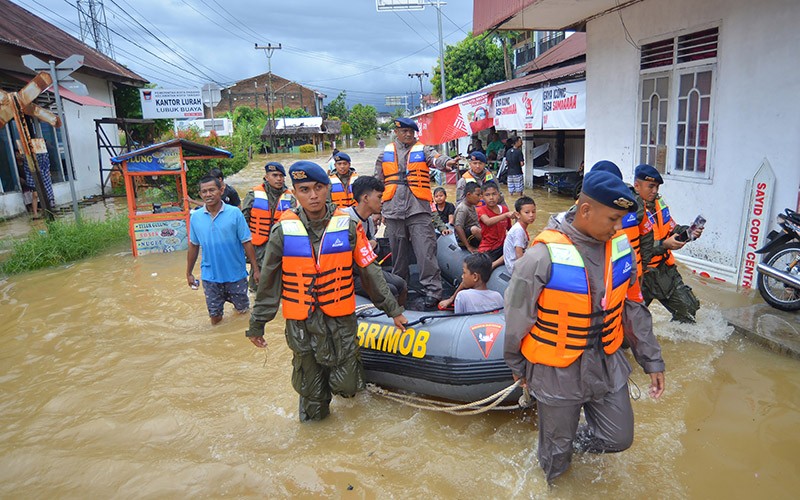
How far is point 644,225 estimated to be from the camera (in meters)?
4.07

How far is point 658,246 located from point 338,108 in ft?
227

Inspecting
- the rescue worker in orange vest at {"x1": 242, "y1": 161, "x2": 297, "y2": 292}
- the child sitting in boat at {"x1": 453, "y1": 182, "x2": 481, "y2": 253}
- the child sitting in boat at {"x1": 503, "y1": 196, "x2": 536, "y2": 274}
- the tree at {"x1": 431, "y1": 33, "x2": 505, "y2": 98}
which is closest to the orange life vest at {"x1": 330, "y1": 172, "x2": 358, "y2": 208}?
the rescue worker in orange vest at {"x1": 242, "y1": 161, "x2": 297, "y2": 292}

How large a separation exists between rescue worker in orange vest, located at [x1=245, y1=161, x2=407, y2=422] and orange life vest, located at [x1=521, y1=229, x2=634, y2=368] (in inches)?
47.5

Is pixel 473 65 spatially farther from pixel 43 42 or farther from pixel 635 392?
pixel 635 392

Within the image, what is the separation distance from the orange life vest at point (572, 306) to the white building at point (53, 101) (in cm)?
1210

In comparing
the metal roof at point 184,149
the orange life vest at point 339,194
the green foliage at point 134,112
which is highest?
the green foliage at point 134,112

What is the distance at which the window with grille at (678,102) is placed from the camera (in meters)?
6.45

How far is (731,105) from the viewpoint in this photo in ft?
19.7

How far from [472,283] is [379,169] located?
1.81 m

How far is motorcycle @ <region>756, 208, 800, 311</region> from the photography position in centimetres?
486

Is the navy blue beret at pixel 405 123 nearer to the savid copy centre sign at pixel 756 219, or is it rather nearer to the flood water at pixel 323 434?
the flood water at pixel 323 434

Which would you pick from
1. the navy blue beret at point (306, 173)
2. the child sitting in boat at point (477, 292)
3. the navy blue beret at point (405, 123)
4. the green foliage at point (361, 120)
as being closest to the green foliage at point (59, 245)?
the navy blue beret at point (405, 123)

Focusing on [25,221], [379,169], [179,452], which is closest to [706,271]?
[379,169]

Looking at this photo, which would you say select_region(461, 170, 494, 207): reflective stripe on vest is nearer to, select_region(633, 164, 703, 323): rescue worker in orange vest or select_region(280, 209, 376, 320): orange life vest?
select_region(633, 164, 703, 323): rescue worker in orange vest
